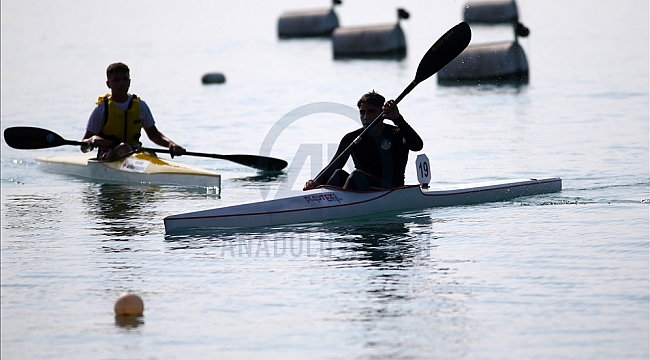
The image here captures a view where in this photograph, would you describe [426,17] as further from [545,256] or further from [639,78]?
[545,256]

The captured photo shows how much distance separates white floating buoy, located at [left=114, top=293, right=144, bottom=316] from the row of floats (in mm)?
12025

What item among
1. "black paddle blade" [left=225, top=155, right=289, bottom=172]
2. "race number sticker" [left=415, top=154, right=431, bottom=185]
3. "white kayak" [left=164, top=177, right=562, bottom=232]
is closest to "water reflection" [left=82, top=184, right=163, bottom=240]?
"white kayak" [left=164, top=177, right=562, bottom=232]

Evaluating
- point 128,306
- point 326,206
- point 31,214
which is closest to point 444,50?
point 326,206

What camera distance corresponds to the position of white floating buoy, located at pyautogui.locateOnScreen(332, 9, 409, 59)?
3466 cm

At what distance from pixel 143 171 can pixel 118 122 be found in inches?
29.1

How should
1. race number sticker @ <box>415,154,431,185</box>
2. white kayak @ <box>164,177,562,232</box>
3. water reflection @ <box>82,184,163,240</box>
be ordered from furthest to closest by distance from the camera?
1. race number sticker @ <box>415,154,431,185</box>
2. water reflection @ <box>82,184,163,240</box>
3. white kayak @ <box>164,177,562,232</box>

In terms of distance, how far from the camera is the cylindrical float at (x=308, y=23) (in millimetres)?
42500

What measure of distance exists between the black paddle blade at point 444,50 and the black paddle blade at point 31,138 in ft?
16.3

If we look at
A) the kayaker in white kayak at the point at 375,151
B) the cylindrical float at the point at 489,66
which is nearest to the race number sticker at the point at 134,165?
the kayaker in white kayak at the point at 375,151

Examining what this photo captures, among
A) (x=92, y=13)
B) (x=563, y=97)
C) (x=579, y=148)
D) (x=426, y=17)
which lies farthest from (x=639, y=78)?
(x=92, y=13)

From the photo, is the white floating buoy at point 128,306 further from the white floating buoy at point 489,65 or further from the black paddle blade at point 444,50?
the white floating buoy at point 489,65

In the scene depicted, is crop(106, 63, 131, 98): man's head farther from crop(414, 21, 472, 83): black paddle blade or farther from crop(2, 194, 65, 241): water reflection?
crop(414, 21, 472, 83): black paddle blade

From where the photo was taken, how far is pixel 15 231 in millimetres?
10391

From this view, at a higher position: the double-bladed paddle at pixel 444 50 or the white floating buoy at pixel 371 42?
the white floating buoy at pixel 371 42
